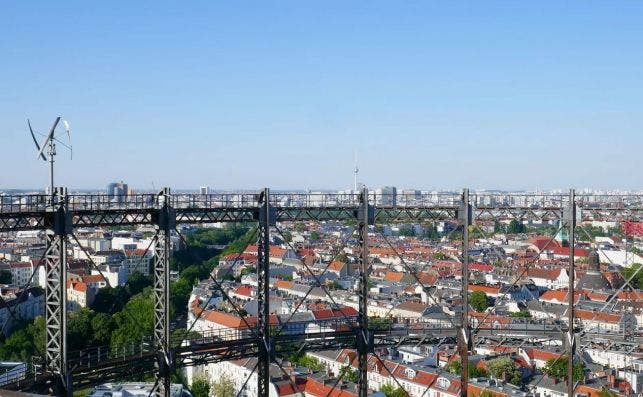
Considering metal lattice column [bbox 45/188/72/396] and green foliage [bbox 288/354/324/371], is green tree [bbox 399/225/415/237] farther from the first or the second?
metal lattice column [bbox 45/188/72/396]

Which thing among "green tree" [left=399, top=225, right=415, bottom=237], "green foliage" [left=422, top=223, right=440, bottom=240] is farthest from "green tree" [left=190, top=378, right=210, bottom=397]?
"green tree" [left=399, top=225, right=415, bottom=237]

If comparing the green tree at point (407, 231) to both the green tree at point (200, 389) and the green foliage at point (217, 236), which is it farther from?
the green tree at point (200, 389)

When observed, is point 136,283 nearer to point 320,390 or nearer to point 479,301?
point 479,301

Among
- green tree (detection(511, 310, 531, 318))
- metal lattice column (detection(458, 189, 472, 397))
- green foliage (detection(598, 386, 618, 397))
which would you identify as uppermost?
metal lattice column (detection(458, 189, 472, 397))

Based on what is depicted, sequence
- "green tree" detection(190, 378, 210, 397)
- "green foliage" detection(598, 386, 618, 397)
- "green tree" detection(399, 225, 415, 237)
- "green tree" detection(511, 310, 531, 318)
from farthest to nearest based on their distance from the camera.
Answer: "green tree" detection(399, 225, 415, 237) < "green tree" detection(511, 310, 531, 318) < "green tree" detection(190, 378, 210, 397) < "green foliage" detection(598, 386, 618, 397)

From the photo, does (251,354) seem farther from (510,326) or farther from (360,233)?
(510,326)

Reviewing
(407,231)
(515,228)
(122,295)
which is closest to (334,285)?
(122,295)

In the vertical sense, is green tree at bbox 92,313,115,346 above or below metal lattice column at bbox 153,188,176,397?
below
